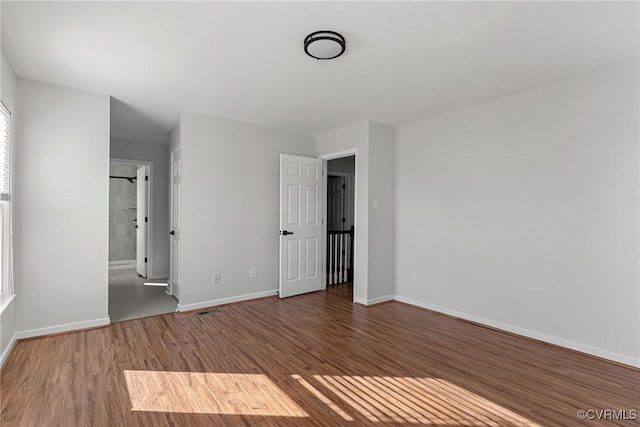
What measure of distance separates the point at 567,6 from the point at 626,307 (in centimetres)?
245

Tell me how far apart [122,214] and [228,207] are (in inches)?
172

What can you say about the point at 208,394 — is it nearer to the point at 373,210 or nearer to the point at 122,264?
the point at 373,210

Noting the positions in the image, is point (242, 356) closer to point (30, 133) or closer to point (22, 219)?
point (22, 219)

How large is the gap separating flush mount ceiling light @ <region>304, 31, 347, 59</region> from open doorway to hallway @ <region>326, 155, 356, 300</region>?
364 cm

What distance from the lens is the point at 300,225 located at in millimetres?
4980

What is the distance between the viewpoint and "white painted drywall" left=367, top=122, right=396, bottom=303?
4.47m

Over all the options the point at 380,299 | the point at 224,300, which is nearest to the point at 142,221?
the point at 224,300

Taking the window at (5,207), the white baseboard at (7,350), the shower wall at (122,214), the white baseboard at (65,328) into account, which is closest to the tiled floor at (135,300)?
the white baseboard at (65,328)

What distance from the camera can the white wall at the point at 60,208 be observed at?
314cm

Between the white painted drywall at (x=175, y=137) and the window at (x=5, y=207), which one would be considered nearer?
the window at (x=5, y=207)

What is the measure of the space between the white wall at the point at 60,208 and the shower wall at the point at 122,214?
425 centimetres

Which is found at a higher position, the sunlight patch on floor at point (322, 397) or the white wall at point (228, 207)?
the white wall at point (228, 207)

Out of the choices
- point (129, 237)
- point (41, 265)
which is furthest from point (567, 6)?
point (129, 237)

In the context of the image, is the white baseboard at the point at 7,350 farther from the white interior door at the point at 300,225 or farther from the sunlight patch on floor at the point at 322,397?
the white interior door at the point at 300,225
